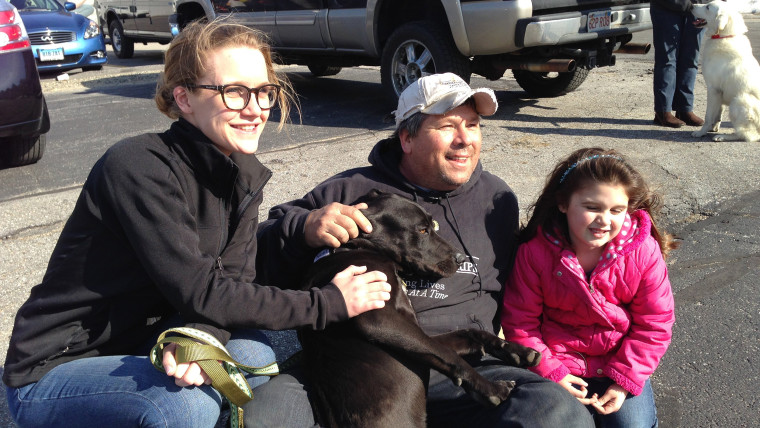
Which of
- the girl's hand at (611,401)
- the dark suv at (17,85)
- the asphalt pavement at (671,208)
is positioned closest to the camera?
the girl's hand at (611,401)

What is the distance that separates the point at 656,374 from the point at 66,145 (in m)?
6.03

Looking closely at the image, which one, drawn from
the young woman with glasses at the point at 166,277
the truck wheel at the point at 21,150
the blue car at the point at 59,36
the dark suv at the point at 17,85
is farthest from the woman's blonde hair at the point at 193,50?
the blue car at the point at 59,36

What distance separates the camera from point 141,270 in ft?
7.29

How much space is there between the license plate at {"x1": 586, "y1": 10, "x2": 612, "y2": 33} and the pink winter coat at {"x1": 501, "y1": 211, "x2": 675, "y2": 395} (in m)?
4.67

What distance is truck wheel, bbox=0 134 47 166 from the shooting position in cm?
618

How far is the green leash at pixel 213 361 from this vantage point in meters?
2.01

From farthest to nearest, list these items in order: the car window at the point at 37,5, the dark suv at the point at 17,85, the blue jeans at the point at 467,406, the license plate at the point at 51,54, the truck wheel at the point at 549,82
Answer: the car window at the point at 37,5
the license plate at the point at 51,54
the truck wheel at the point at 549,82
the dark suv at the point at 17,85
the blue jeans at the point at 467,406

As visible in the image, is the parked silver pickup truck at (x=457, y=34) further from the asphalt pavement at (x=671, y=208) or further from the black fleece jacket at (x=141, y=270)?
the black fleece jacket at (x=141, y=270)

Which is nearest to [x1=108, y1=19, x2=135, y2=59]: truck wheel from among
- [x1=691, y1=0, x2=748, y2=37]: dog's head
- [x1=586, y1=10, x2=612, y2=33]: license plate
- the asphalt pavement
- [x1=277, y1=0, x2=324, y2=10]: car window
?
[x1=277, y1=0, x2=324, y2=10]: car window

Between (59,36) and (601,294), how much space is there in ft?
37.9

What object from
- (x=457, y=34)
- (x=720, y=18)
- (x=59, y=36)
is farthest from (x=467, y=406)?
(x=59, y=36)

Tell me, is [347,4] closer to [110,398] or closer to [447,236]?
[447,236]

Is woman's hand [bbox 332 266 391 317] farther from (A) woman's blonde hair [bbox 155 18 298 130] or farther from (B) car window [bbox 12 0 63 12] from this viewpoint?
(B) car window [bbox 12 0 63 12]

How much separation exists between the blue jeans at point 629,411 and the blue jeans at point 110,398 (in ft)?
4.77
